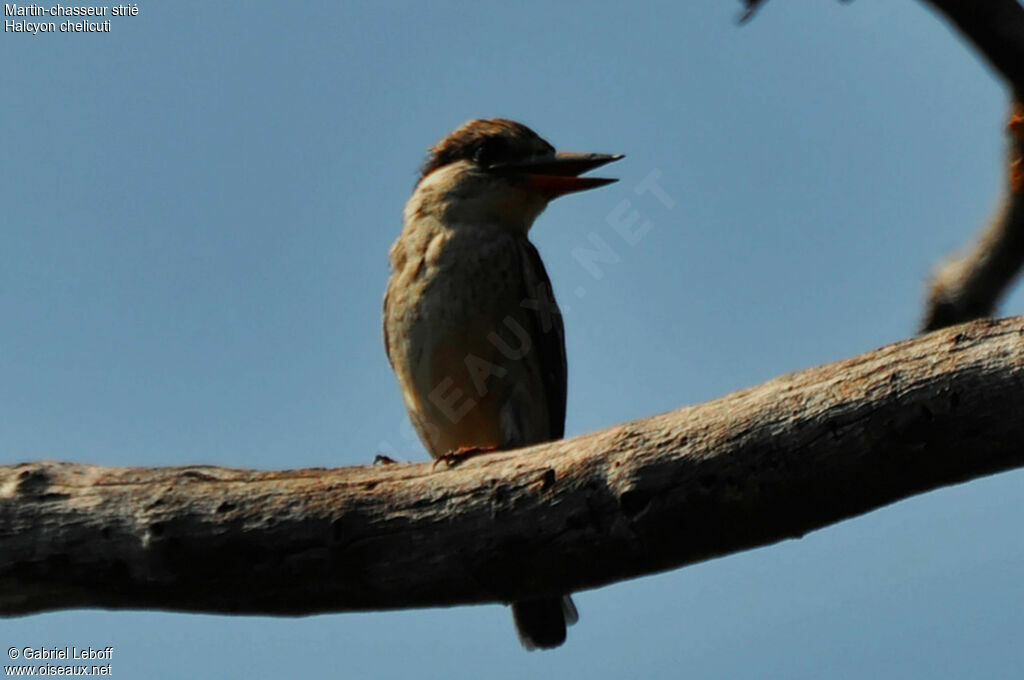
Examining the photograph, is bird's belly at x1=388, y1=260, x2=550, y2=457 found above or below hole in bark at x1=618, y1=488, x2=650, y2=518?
above

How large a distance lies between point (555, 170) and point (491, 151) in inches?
13.2

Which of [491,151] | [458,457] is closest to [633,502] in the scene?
[458,457]

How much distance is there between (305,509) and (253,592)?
0.87 ft

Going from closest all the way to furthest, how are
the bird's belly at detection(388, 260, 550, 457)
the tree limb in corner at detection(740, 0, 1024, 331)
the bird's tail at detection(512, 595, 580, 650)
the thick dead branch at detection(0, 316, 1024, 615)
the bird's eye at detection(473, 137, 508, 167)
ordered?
the tree limb in corner at detection(740, 0, 1024, 331)
the thick dead branch at detection(0, 316, 1024, 615)
the bird's tail at detection(512, 595, 580, 650)
the bird's belly at detection(388, 260, 550, 457)
the bird's eye at detection(473, 137, 508, 167)

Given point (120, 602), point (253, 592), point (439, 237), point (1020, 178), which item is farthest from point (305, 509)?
point (439, 237)

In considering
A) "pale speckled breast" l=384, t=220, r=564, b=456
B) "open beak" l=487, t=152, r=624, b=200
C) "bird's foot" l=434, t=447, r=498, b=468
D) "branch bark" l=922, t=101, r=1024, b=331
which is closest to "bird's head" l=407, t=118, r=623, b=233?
"open beak" l=487, t=152, r=624, b=200

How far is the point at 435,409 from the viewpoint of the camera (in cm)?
579

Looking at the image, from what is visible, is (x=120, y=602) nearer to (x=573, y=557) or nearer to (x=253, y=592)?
(x=253, y=592)

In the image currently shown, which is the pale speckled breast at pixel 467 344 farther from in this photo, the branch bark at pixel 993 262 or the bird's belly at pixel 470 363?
the branch bark at pixel 993 262

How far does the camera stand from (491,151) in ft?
20.9

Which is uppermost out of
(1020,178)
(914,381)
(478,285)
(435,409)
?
(478,285)

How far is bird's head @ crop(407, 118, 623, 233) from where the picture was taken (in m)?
→ 6.17

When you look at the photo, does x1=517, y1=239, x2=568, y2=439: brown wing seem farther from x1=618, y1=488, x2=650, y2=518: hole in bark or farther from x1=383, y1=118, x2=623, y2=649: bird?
x1=618, y1=488, x2=650, y2=518: hole in bark

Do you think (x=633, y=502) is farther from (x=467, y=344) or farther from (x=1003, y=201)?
(x=467, y=344)
